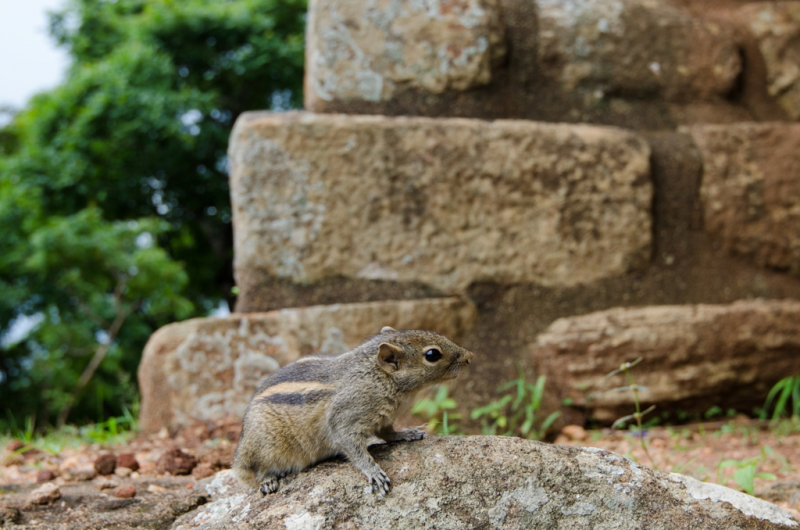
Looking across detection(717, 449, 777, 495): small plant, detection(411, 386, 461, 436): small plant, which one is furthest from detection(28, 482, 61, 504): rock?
detection(717, 449, 777, 495): small plant

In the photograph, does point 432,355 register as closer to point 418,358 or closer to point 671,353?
point 418,358

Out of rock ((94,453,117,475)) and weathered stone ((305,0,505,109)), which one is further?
weathered stone ((305,0,505,109))

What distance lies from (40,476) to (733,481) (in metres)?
2.89

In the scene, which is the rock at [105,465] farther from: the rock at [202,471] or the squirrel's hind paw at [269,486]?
the squirrel's hind paw at [269,486]

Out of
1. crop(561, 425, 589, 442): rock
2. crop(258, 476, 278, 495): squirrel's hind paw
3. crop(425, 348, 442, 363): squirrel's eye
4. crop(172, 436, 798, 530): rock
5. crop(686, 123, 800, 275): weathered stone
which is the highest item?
crop(686, 123, 800, 275): weathered stone

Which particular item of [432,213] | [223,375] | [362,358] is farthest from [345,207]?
[362,358]

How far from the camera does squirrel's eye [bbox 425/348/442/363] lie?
232 cm

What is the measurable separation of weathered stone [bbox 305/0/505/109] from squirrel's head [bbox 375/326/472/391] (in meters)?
1.76

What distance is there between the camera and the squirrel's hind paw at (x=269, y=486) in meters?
2.16

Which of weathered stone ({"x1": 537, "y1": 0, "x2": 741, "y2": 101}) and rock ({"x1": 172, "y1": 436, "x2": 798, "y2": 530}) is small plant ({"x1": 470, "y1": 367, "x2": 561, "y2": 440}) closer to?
rock ({"x1": 172, "y1": 436, "x2": 798, "y2": 530})

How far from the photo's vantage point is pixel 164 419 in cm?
340

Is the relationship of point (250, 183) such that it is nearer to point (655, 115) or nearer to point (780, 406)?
point (655, 115)

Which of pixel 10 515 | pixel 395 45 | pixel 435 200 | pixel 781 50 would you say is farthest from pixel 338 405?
pixel 781 50

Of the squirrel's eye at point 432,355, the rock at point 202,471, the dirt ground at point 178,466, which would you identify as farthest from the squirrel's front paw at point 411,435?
the rock at point 202,471
